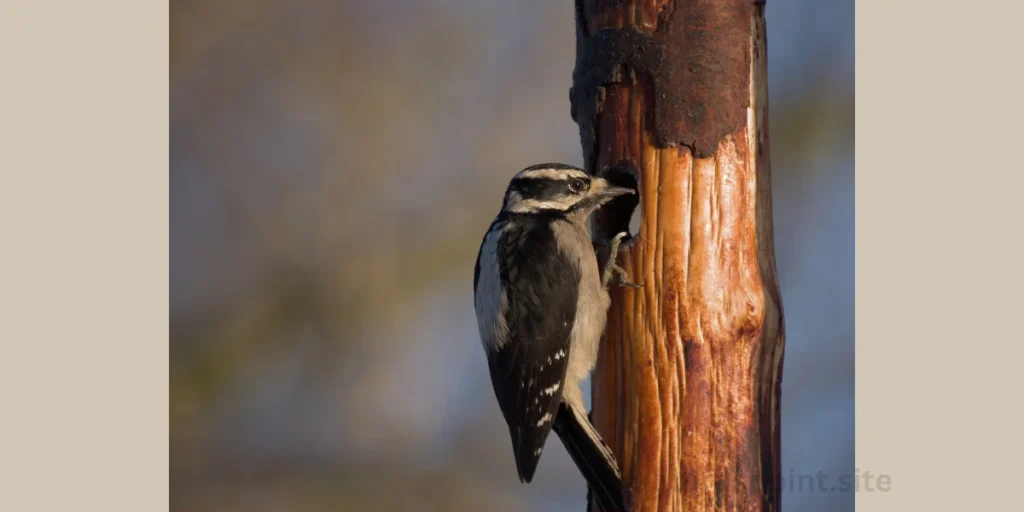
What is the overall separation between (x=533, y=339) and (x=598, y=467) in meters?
0.72

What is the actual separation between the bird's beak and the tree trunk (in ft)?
0.19

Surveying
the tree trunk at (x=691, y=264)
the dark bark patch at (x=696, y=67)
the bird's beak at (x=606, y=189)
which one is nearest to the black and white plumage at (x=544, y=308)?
the bird's beak at (x=606, y=189)

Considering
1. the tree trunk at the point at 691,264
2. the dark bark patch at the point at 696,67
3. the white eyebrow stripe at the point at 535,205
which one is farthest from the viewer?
the white eyebrow stripe at the point at 535,205

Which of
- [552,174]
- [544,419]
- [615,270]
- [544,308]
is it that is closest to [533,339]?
[544,308]

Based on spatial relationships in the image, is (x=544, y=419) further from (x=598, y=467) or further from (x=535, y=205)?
(x=535, y=205)

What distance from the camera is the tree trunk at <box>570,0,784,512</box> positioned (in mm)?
3088

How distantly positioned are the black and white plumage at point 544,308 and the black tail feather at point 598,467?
0.5 inches

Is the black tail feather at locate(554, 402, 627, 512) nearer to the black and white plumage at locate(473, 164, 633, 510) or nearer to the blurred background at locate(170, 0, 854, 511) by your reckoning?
the black and white plumage at locate(473, 164, 633, 510)

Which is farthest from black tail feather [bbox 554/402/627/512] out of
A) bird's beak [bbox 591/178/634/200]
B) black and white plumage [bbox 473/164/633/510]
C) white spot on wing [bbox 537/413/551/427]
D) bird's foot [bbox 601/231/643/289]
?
bird's beak [bbox 591/178/634/200]

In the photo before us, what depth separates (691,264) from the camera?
318 cm

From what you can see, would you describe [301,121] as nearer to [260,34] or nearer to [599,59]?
[260,34]

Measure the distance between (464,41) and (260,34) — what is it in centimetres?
142

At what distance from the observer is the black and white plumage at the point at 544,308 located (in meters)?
3.59

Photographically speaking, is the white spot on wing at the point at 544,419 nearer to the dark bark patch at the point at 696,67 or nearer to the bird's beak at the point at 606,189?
the bird's beak at the point at 606,189
